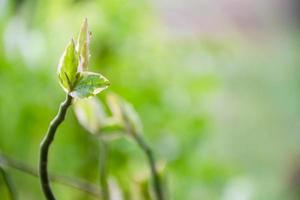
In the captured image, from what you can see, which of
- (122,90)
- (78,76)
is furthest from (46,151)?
(122,90)

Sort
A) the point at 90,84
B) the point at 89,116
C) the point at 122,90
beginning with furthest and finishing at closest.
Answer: the point at 122,90, the point at 89,116, the point at 90,84

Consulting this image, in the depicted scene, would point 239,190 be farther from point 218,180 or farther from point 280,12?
point 280,12

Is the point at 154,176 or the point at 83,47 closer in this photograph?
the point at 83,47

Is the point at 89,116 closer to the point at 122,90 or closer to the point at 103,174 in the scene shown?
the point at 103,174

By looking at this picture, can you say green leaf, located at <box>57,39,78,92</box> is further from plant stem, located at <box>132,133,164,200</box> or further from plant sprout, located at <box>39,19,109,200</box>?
plant stem, located at <box>132,133,164,200</box>

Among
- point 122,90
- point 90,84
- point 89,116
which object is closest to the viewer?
point 90,84

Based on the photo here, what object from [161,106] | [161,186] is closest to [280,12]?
[161,106]

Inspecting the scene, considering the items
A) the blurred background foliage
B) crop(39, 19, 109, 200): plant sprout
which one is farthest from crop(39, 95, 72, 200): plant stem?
the blurred background foliage

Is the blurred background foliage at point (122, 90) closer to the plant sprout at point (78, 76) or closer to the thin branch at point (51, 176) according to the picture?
the thin branch at point (51, 176)

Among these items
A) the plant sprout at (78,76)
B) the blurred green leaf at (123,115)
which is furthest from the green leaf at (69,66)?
the blurred green leaf at (123,115)

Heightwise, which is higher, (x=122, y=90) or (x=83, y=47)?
(x=83, y=47)
